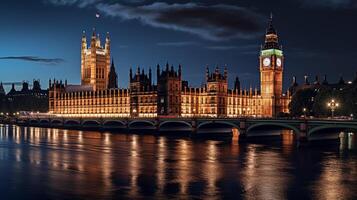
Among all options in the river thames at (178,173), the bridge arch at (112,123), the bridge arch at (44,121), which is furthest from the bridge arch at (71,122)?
the river thames at (178,173)

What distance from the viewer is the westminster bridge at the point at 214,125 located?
3095 inches

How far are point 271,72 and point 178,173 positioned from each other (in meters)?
118

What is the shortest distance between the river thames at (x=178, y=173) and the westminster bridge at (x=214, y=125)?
373 cm

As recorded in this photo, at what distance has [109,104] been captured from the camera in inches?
6890

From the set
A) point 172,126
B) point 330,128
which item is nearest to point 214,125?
point 172,126

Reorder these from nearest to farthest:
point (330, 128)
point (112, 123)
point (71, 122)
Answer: point (330, 128), point (112, 123), point (71, 122)

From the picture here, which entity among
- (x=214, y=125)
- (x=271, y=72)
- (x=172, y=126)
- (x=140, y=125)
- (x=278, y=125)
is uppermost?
(x=271, y=72)

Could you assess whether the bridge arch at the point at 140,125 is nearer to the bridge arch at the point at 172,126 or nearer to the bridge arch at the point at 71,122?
the bridge arch at the point at 172,126

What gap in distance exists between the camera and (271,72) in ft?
540

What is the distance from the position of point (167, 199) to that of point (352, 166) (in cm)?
2699

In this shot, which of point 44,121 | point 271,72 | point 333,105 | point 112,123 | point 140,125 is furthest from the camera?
point 44,121

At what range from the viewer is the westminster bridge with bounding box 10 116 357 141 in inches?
3095

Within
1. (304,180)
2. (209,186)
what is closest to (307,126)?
(304,180)

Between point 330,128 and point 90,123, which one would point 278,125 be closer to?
point 330,128
